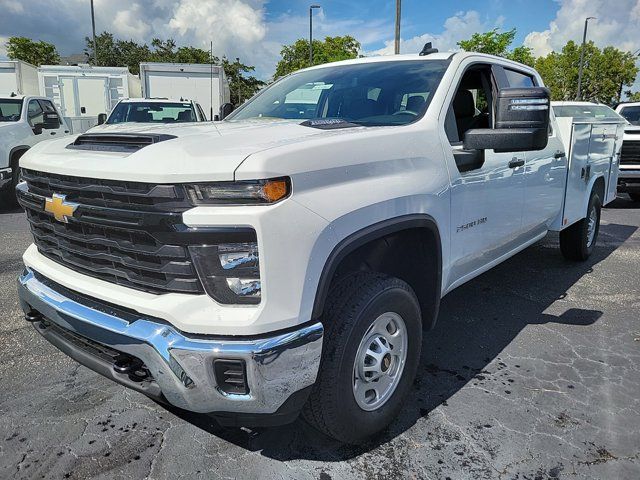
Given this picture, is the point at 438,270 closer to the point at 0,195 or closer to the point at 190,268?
the point at 190,268

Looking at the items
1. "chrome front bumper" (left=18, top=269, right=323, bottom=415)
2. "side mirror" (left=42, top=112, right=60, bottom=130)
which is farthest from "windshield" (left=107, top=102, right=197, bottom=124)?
"chrome front bumper" (left=18, top=269, right=323, bottom=415)

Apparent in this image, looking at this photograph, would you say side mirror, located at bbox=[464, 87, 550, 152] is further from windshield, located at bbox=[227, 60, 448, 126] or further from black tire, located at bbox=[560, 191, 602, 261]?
black tire, located at bbox=[560, 191, 602, 261]

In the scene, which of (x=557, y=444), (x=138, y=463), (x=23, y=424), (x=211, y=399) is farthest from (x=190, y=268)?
(x=557, y=444)

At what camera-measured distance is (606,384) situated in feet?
10.5

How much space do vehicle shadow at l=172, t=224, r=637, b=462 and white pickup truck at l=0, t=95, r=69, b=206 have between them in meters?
7.58

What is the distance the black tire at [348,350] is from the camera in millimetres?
2219

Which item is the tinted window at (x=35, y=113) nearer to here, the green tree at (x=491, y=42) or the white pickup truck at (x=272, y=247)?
the white pickup truck at (x=272, y=247)

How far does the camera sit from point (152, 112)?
11555mm

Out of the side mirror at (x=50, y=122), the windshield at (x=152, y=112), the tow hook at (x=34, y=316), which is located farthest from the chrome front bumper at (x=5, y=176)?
the tow hook at (x=34, y=316)

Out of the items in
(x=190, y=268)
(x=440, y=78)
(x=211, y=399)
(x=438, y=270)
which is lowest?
(x=211, y=399)

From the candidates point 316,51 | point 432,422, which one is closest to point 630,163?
point 432,422

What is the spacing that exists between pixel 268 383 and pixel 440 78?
7.01 feet

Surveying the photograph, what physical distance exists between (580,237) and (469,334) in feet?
8.33

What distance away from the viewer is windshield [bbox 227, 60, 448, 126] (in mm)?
3090
